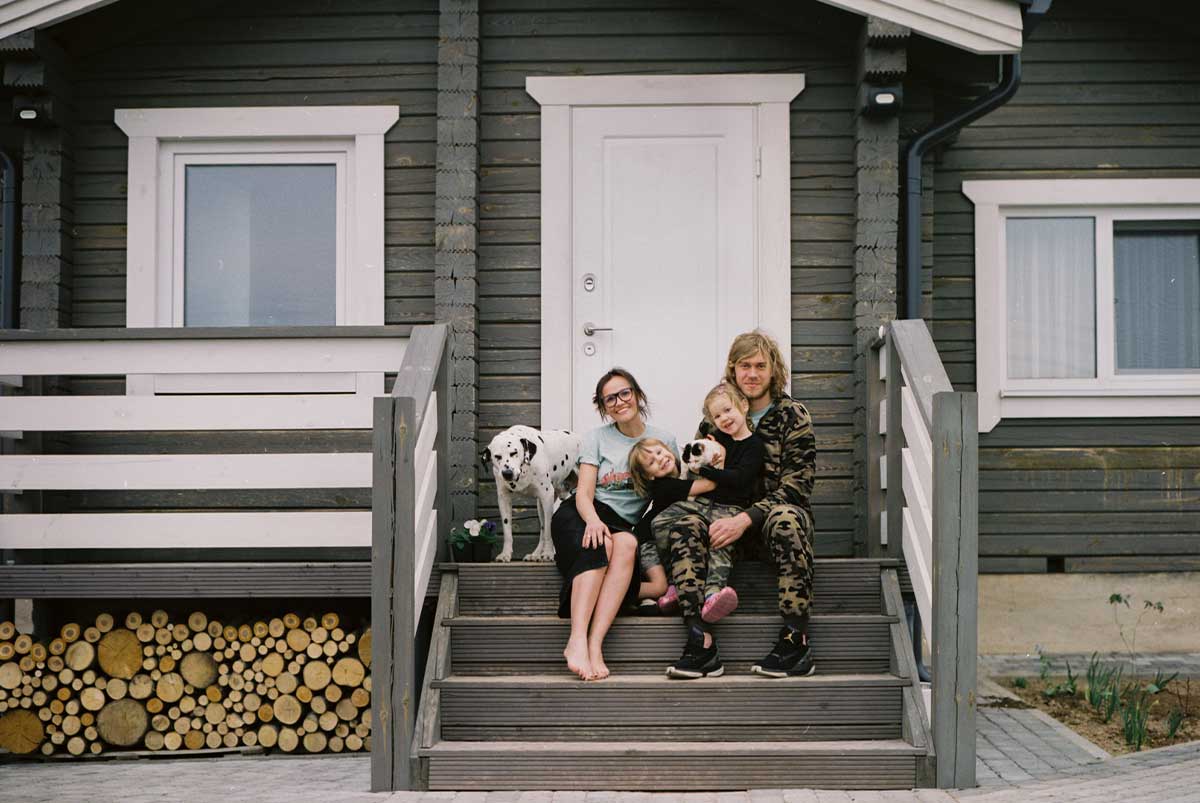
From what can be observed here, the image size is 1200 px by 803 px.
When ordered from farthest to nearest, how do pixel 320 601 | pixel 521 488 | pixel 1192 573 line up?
pixel 1192 573 < pixel 320 601 < pixel 521 488

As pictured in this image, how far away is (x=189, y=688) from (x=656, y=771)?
7.81 feet

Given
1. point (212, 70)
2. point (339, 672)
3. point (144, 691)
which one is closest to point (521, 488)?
point (339, 672)

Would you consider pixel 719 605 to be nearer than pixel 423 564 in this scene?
Yes

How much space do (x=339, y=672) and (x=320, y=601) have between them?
1.62ft

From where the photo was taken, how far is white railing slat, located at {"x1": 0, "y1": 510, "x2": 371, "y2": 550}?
5.55 m

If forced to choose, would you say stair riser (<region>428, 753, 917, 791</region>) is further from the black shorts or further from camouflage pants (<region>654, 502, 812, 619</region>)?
the black shorts

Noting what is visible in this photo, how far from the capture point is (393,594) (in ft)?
14.7

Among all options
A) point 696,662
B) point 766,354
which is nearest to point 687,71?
point 766,354

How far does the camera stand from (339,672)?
561 cm

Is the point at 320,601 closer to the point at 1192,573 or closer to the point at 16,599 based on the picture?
the point at 16,599

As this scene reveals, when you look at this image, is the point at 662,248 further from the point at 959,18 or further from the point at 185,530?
the point at 185,530

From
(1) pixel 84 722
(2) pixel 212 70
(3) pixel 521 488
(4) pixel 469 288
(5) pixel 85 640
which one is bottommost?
(1) pixel 84 722

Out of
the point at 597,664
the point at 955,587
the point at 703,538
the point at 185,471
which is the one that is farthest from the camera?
the point at 185,471

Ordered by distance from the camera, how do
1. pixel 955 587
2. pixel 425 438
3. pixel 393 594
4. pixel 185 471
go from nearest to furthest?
pixel 955 587
pixel 393 594
pixel 425 438
pixel 185 471
